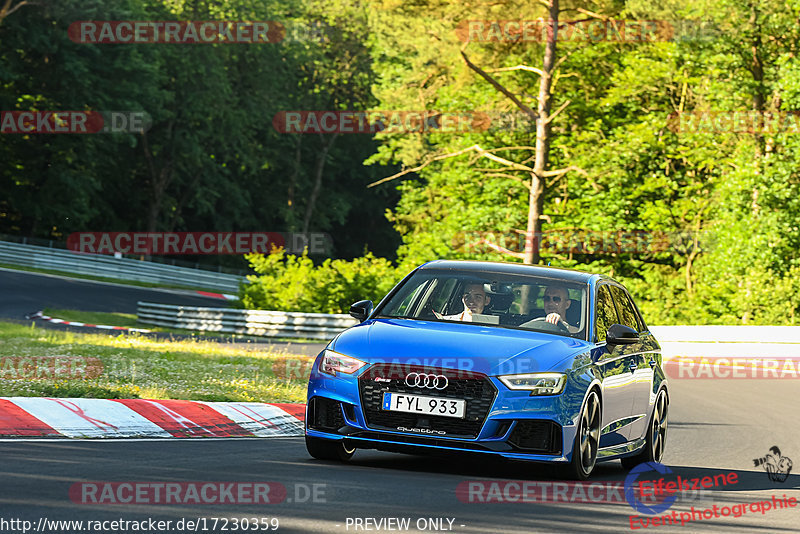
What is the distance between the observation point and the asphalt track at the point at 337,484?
7250mm

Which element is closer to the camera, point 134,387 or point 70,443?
point 70,443

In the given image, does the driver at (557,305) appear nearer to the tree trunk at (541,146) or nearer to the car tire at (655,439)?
the car tire at (655,439)

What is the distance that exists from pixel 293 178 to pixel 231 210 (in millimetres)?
5566

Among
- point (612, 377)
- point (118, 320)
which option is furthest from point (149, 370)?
point (118, 320)

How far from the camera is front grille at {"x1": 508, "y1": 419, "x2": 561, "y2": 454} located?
927 cm

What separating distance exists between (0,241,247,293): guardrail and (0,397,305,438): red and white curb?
46.3 meters

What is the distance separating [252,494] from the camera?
26.6 ft

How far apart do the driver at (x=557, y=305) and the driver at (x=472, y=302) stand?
18.8 inches

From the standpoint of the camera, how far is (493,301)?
10680 mm

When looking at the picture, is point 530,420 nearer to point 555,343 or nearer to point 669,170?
point 555,343

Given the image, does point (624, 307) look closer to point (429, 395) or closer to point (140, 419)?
point (429, 395)

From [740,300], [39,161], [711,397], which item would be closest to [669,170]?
[740,300]

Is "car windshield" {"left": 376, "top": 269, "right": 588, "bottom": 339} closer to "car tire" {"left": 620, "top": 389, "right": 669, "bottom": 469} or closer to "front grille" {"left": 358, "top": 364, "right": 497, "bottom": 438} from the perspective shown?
"front grille" {"left": 358, "top": 364, "right": 497, "bottom": 438}

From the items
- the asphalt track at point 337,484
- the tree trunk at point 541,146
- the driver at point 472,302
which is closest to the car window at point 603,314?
the driver at point 472,302
